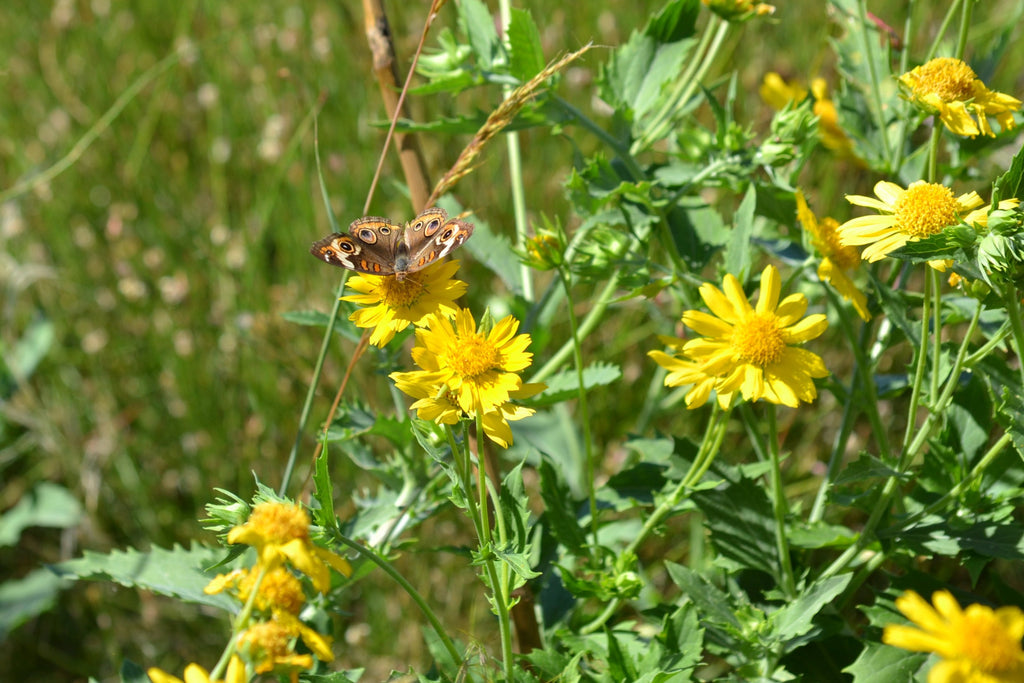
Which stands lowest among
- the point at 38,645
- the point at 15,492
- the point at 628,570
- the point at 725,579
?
the point at 38,645

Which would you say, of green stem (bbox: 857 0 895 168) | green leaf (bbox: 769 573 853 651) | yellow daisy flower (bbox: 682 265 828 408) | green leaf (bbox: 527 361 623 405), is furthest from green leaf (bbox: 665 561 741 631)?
green stem (bbox: 857 0 895 168)

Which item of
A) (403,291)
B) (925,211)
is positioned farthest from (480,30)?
(925,211)

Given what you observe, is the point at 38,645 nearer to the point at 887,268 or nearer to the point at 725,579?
the point at 725,579

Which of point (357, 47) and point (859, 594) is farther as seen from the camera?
point (357, 47)

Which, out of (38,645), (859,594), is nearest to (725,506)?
(859,594)

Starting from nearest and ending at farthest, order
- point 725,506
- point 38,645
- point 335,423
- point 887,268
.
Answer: point 725,506 → point 335,423 → point 887,268 → point 38,645

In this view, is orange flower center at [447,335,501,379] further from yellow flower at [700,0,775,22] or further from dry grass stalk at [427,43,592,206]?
yellow flower at [700,0,775,22]

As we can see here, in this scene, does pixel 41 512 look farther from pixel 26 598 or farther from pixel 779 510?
pixel 779 510
